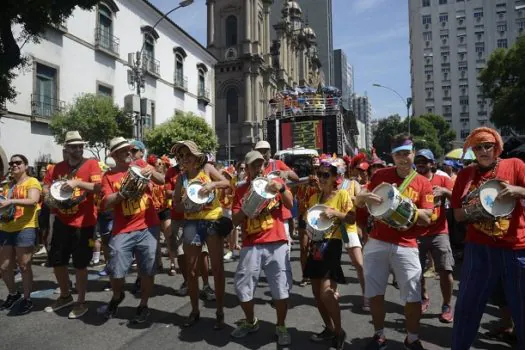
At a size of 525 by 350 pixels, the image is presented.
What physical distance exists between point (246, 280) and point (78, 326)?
7.24 feet

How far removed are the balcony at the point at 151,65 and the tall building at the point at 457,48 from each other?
69382 millimetres

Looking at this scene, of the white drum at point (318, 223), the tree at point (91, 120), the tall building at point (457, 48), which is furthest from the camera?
the tall building at point (457, 48)

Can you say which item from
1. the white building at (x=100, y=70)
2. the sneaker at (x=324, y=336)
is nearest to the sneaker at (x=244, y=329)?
the sneaker at (x=324, y=336)

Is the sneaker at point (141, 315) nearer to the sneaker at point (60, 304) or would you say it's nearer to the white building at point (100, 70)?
the sneaker at point (60, 304)

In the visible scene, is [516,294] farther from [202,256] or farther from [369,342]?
[202,256]

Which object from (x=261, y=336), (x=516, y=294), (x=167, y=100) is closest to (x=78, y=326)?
(x=261, y=336)

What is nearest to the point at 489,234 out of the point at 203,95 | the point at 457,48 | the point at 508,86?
the point at 203,95

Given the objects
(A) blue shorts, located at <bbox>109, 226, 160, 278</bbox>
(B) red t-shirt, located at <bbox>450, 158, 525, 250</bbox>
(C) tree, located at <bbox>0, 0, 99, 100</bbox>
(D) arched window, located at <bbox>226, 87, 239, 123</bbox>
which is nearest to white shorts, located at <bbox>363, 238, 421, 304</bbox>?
(B) red t-shirt, located at <bbox>450, 158, 525, 250</bbox>

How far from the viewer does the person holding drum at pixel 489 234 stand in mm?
3359

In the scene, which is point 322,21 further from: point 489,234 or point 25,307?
point 489,234

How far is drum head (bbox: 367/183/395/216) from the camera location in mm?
3736

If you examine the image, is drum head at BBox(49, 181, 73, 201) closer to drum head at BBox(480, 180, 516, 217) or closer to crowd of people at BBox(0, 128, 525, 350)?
crowd of people at BBox(0, 128, 525, 350)

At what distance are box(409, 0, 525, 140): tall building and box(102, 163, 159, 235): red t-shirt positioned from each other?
8733 cm

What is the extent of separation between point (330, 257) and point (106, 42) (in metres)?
24.9
